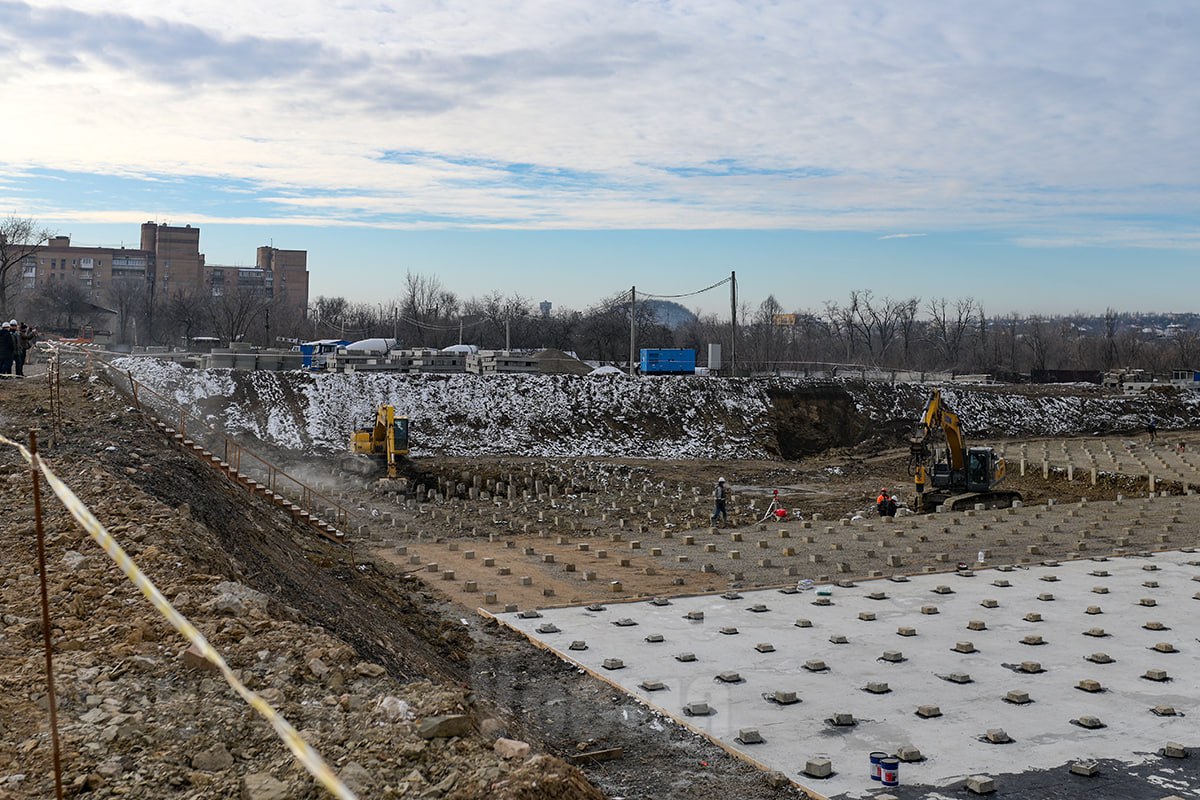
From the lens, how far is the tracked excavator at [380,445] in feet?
94.7

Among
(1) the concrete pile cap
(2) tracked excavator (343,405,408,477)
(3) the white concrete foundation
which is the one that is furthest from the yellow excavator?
(1) the concrete pile cap

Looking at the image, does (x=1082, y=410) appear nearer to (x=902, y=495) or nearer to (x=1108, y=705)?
(x=902, y=495)

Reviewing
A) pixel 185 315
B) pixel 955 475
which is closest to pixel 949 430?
pixel 955 475

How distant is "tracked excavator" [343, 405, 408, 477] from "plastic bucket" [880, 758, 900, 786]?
22.1 m

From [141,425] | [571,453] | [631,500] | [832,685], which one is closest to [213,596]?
[832,685]

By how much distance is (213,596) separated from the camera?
7.77 m

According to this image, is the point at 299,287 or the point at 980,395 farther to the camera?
the point at 299,287

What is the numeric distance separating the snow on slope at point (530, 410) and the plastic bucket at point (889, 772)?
2835cm

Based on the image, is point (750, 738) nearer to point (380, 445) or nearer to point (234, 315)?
point (380, 445)

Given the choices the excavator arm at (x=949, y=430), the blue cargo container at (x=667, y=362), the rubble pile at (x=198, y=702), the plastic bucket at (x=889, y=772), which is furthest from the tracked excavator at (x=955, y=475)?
the blue cargo container at (x=667, y=362)

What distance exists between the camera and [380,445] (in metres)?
29.7

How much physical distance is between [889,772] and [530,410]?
107 feet

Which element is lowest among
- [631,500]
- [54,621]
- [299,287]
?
[631,500]

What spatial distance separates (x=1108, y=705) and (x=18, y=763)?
897 centimetres
